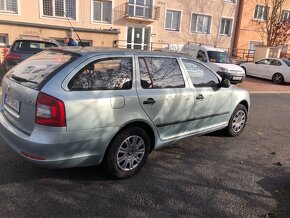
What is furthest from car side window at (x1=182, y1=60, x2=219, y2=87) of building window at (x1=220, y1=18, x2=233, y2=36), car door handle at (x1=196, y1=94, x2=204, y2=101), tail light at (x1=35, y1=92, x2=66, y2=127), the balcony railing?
building window at (x1=220, y1=18, x2=233, y2=36)

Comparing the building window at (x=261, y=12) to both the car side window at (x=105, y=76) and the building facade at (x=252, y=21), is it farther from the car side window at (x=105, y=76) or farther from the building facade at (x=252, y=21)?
the car side window at (x=105, y=76)

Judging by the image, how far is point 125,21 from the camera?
76.9 feet

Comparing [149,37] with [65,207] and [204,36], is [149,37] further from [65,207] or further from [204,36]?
[65,207]

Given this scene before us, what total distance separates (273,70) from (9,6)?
17055 millimetres

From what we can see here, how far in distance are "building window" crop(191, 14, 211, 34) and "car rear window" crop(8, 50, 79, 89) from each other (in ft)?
79.3

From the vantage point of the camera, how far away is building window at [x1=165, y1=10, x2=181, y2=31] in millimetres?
25369

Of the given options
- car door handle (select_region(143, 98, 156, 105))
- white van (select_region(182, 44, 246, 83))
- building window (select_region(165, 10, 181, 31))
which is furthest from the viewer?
building window (select_region(165, 10, 181, 31))

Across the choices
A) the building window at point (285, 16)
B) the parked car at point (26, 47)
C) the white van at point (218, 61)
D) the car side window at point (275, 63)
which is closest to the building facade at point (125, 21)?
the building window at point (285, 16)

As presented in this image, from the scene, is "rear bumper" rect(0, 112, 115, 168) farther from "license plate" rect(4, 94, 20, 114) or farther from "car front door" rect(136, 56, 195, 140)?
"car front door" rect(136, 56, 195, 140)

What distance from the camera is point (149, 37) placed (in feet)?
81.9

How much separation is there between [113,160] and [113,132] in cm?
37

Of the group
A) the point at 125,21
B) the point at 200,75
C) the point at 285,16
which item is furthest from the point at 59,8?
the point at 285,16

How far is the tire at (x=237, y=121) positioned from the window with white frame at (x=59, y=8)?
17.7 meters

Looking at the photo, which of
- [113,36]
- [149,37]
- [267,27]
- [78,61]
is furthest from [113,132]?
[267,27]
